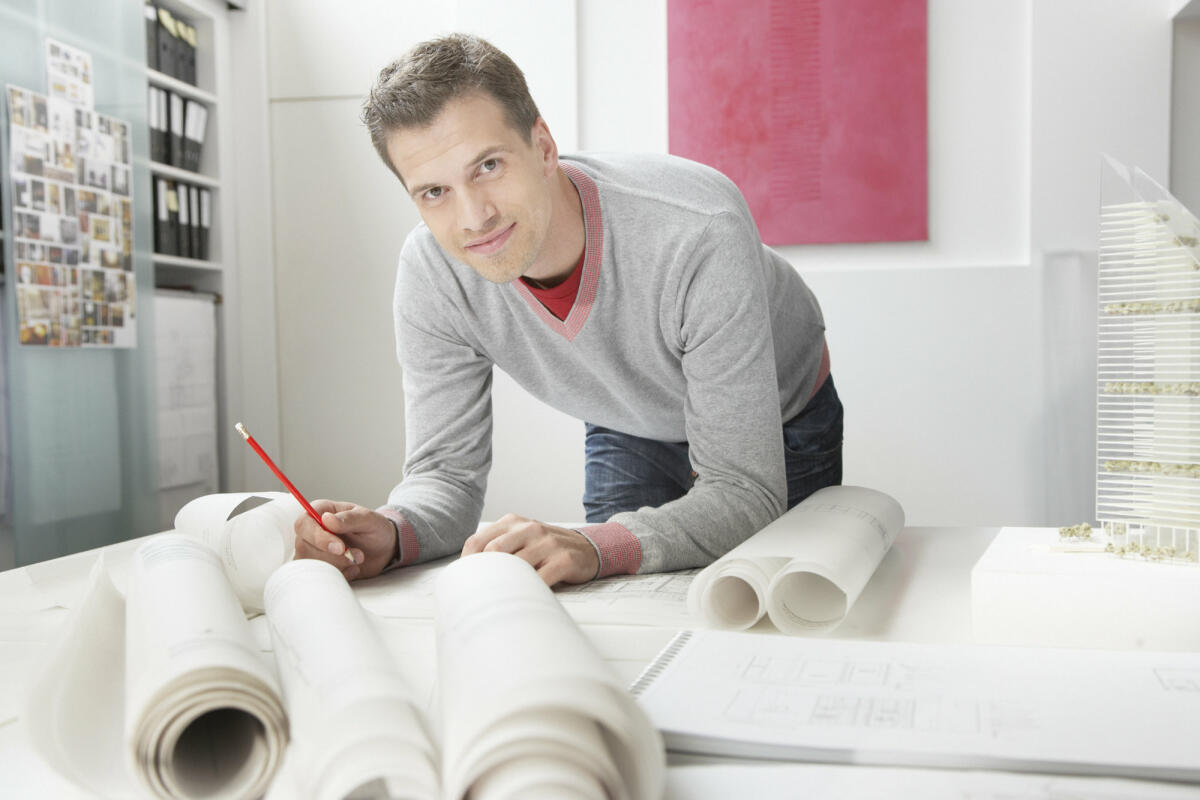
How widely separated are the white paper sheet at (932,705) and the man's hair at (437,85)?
72 cm

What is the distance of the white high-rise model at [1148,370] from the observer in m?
0.88

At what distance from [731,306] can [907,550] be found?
372mm

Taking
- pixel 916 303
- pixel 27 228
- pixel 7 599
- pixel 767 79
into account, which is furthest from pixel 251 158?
pixel 7 599

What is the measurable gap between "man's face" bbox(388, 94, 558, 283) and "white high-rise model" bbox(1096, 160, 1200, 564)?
0.64 metres

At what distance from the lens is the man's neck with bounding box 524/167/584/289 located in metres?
1.29

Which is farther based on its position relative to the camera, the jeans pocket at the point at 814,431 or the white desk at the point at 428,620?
the jeans pocket at the point at 814,431

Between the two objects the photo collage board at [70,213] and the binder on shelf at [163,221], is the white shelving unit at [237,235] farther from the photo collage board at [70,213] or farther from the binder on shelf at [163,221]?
the photo collage board at [70,213]

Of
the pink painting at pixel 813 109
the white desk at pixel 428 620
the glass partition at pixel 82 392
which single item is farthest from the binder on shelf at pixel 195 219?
the white desk at pixel 428 620

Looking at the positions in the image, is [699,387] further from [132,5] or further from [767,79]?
[132,5]

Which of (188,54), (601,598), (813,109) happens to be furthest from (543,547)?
(188,54)

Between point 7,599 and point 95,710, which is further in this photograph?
point 7,599

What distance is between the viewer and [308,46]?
3.28 metres

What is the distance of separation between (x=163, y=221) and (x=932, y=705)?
9.79ft

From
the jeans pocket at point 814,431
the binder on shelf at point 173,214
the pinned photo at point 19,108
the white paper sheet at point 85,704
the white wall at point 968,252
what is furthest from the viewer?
the binder on shelf at point 173,214
